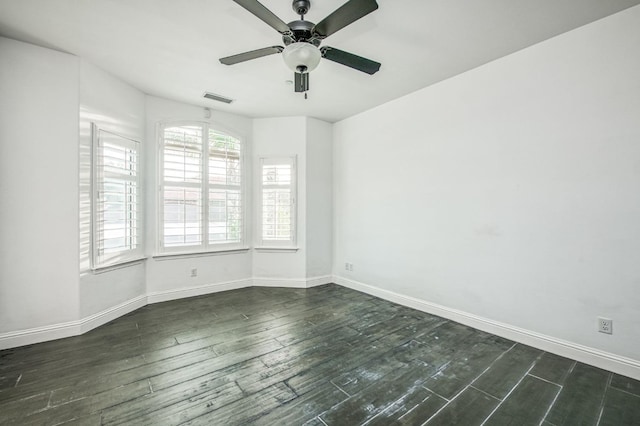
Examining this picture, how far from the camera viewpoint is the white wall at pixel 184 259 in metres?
4.05

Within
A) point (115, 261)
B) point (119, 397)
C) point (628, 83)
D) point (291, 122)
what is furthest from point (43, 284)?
point (628, 83)

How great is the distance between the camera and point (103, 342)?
2852 millimetres

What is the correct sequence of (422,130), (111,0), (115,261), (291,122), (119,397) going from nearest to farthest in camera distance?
1. (119,397)
2. (111,0)
3. (115,261)
4. (422,130)
5. (291,122)

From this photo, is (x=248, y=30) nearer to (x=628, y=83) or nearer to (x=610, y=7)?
(x=610, y=7)

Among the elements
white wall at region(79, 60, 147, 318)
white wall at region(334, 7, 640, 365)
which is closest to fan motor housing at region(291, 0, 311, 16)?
white wall at region(334, 7, 640, 365)

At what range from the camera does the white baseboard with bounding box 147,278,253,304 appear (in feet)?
13.4

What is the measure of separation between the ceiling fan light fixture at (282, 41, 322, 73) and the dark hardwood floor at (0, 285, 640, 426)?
2427 millimetres

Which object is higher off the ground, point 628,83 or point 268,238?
point 628,83

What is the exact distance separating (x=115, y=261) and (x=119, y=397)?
197cm

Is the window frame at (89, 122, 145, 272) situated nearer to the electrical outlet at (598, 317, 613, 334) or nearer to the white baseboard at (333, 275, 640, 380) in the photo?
the white baseboard at (333, 275, 640, 380)

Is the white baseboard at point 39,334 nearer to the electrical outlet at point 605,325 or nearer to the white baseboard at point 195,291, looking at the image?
the white baseboard at point 195,291

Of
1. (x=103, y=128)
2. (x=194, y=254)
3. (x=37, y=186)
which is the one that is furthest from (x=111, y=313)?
(x=103, y=128)

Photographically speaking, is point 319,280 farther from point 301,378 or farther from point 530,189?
point 530,189

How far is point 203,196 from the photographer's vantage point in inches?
175
